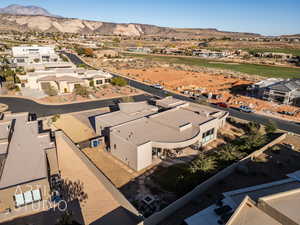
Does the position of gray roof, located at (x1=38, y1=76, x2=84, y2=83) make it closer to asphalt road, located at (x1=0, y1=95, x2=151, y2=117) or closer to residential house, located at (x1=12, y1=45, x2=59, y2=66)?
asphalt road, located at (x1=0, y1=95, x2=151, y2=117)

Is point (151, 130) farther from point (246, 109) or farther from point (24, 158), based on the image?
point (246, 109)

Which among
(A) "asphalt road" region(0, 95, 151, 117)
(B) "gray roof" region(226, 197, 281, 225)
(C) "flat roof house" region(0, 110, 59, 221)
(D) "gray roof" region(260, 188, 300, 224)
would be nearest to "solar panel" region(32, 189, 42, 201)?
(C) "flat roof house" region(0, 110, 59, 221)

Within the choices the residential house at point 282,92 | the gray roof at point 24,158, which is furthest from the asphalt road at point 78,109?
the gray roof at point 24,158

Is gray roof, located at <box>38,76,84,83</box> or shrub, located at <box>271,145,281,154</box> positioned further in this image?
gray roof, located at <box>38,76,84,83</box>

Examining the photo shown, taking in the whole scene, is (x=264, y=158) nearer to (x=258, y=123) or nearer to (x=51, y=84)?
(x=258, y=123)

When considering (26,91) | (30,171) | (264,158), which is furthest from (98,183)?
(26,91)

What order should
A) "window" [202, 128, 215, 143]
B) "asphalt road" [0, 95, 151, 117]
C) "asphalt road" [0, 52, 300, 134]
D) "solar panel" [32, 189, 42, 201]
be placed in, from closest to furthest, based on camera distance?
1. "solar panel" [32, 189, 42, 201]
2. "window" [202, 128, 215, 143]
3. "asphalt road" [0, 52, 300, 134]
4. "asphalt road" [0, 95, 151, 117]
